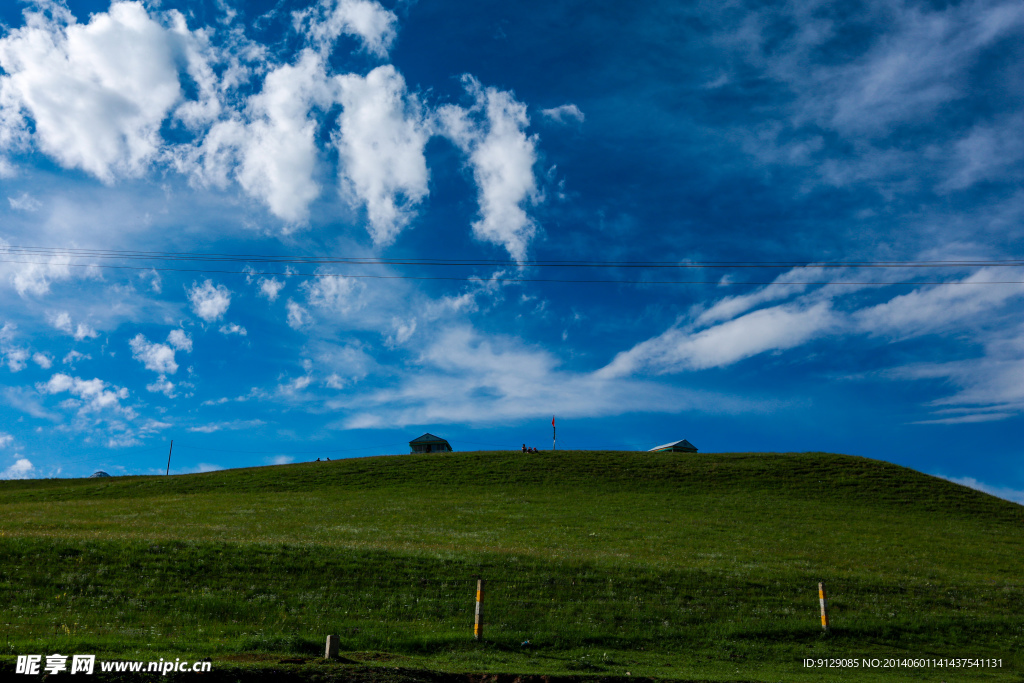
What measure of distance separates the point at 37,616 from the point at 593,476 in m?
51.6

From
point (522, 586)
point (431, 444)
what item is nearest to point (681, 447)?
point (431, 444)

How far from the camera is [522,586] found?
853 inches

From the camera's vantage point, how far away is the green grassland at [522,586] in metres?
15.4

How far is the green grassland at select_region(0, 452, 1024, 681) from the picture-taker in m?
15.4

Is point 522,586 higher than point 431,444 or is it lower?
lower

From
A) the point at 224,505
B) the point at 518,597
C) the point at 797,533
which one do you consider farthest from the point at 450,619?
the point at 224,505

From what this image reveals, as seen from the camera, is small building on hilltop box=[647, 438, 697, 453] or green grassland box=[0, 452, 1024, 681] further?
small building on hilltop box=[647, 438, 697, 453]

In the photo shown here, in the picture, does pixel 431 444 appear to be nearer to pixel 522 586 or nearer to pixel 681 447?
pixel 681 447

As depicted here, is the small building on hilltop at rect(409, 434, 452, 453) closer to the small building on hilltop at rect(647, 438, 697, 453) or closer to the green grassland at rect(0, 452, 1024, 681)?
the small building on hilltop at rect(647, 438, 697, 453)

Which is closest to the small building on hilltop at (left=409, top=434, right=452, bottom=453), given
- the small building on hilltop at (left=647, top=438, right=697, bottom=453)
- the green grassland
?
the small building on hilltop at (left=647, top=438, right=697, bottom=453)

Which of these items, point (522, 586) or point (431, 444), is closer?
point (522, 586)

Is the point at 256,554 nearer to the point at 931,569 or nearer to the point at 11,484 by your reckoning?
the point at 931,569

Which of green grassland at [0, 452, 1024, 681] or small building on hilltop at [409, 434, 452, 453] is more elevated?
small building on hilltop at [409, 434, 452, 453]

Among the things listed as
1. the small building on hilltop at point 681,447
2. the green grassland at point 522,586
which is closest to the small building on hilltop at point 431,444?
the small building on hilltop at point 681,447
